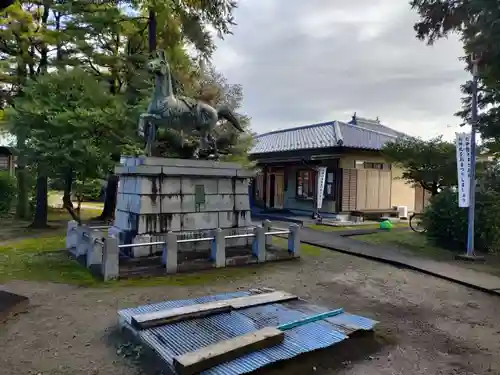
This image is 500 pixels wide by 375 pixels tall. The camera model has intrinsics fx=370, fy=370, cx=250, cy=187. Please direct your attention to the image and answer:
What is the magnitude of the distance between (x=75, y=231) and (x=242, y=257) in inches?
161

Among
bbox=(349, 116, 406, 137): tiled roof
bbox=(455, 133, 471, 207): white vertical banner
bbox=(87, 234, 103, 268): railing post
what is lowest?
bbox=(87, 234, 103, 268): railing post

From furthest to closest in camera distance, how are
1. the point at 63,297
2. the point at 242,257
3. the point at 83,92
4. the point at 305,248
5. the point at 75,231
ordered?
1. the point at 83,92
2. the point at 305,248
3. the point at 75,231
4. the point at 242,257
5. the point at 63,297

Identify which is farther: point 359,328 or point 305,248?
point 305,248

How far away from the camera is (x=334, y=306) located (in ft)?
18.6

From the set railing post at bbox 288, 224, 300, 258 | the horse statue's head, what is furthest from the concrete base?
the horse statue's head

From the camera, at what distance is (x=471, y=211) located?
933 cm

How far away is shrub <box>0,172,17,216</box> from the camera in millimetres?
17859

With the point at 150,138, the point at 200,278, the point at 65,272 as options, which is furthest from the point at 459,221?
the point at 65,272

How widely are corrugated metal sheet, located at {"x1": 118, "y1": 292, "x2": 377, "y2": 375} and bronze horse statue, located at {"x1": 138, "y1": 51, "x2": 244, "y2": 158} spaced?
4571mm

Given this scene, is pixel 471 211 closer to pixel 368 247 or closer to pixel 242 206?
pixel 368 247

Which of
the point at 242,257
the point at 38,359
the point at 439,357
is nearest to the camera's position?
the point at 38,359

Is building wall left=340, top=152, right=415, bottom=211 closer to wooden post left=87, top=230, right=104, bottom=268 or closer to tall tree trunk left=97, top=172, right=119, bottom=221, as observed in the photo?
tall tree trunk left=97, top=172, right=119, bottom=221

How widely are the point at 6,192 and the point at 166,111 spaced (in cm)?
1435

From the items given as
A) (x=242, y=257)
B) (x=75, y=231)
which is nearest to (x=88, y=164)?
(x=75, y=231)
